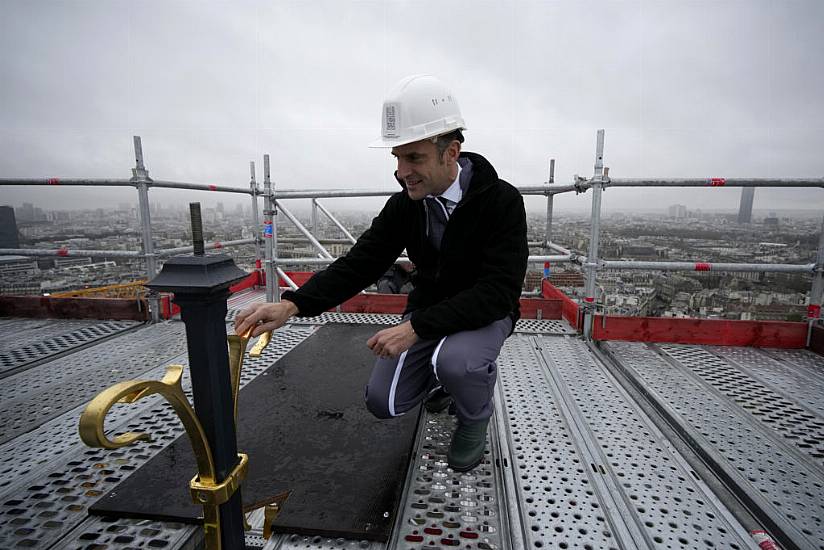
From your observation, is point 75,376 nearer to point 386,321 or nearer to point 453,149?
point 386,321

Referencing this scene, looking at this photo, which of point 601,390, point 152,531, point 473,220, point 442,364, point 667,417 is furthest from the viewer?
point 601,390

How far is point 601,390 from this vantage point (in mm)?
2047

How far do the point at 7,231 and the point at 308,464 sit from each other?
137 inches

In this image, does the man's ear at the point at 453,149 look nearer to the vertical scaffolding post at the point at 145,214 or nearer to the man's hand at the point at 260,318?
the man's hand at the point at 260,318

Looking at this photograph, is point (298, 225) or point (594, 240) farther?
point (298, 225)

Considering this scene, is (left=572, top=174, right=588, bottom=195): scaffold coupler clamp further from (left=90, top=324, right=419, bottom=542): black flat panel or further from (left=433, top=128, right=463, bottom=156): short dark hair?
(left=90, top=324, right=419, bottom=542): black flat panel

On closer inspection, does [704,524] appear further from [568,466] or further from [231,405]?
[231,405]

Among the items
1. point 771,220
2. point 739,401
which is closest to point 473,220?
point 739,401

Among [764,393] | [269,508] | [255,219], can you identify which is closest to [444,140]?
[269,508]

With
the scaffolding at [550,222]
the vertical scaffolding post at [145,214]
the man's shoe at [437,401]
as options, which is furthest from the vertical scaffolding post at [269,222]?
the man's shoe at [437,401]

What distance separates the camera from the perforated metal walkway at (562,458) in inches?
45.4

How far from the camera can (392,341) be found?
1.27 metres

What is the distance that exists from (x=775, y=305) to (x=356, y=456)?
2996mm

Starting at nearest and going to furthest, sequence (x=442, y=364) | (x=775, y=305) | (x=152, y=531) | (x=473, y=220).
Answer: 1. (x=152, y=531)
2. (x=442, y=364)
3. (x=473, y=220)
4. (x=775, y=305)
